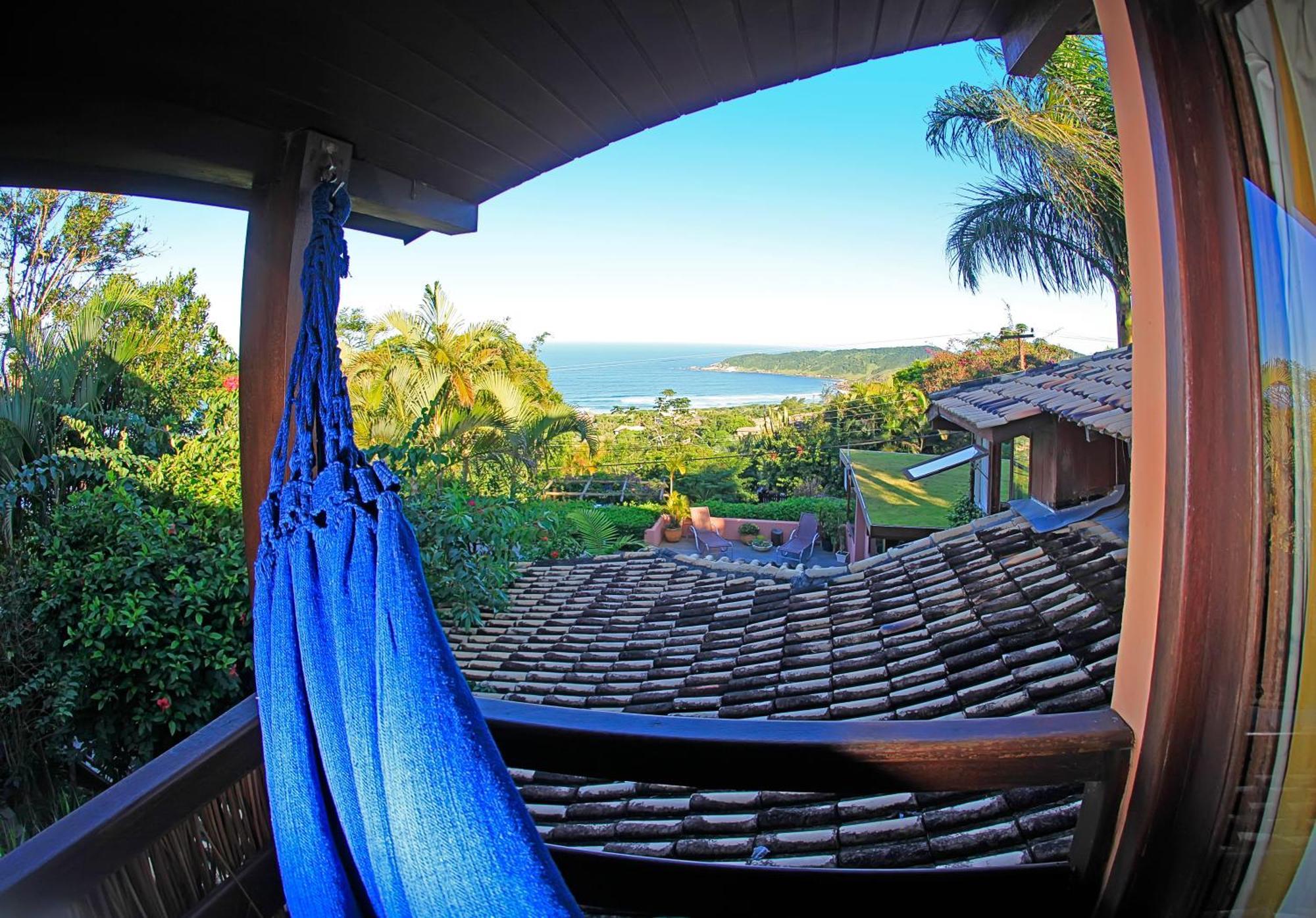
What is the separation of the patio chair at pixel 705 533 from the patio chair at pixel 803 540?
0.90m

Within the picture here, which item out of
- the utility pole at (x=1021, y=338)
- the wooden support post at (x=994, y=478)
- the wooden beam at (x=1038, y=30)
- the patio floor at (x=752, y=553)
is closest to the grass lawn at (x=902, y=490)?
the patio floor at (x=752, y=553)

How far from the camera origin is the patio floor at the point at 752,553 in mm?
11609

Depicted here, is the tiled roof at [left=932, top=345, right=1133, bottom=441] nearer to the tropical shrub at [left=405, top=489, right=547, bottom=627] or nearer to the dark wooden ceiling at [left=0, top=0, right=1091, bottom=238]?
the dark wooden ceiling at [left=0, top=0, right=1091, bottom=238]

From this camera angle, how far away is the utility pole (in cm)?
1580

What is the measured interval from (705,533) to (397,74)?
459 inches

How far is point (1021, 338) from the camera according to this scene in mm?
16062

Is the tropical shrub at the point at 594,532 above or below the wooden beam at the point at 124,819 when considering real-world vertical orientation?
below

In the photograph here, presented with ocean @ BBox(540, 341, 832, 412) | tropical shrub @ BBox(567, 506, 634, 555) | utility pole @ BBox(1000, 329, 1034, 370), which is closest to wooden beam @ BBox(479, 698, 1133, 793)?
tropical shrub @ BBox(567, 506, 634, 555)

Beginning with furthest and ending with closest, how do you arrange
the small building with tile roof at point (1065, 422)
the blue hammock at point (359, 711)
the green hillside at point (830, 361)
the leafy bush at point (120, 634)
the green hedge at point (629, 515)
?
the green hillside at point (830, 361)
the green hedge at point (629, 515)
the small building with tile roof at point (1065, 422)
the leafy bush at point (120, 634)
the blue hammock at point (359, 711)

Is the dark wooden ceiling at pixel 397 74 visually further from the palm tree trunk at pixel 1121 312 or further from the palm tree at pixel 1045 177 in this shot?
the palm tree trunk at pixel 1121 312

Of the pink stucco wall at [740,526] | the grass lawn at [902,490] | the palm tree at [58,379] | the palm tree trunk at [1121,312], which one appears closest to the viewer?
the palm tree at [58,379]

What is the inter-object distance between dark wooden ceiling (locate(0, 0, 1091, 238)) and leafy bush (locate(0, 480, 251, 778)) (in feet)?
10.8

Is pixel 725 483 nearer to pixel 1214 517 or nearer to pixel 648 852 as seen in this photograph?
pixel 648 852

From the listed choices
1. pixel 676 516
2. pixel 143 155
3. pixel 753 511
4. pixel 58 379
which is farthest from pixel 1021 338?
pixel 143 155
